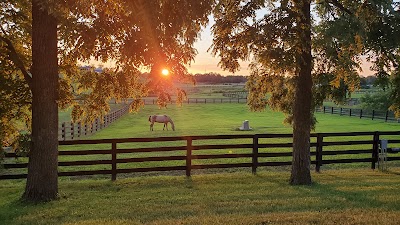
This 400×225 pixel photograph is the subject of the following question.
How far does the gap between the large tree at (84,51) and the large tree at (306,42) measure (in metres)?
2.66

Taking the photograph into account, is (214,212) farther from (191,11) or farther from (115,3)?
(115,3)

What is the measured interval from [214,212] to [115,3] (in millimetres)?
4624

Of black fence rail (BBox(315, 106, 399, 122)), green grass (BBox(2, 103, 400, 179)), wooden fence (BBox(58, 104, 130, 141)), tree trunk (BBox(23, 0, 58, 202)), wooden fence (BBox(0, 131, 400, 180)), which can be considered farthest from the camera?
black fence rail (BBox(315, 106, 399, 122))

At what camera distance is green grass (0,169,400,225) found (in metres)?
7.11

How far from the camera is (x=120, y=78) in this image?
1045 centimetres

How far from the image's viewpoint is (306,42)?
407 inches

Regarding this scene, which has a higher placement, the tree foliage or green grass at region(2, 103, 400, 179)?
the tree foliage

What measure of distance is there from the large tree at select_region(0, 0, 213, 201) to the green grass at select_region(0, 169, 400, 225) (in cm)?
133

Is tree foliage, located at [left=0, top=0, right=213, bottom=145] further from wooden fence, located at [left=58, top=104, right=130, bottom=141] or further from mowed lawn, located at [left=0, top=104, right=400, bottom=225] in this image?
wooden fence, located at [left=58, top=104, right=130, bottom=141]

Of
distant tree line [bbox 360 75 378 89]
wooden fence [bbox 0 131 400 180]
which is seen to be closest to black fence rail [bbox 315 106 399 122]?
wooden fence [bbox 0 131 400 180]

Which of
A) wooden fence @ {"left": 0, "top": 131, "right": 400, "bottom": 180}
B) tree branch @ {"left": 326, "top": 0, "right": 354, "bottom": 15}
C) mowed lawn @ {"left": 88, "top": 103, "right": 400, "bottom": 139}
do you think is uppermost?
tree branch @ {"left": 326, "top": 0, "right": 354, "bottom": 15}

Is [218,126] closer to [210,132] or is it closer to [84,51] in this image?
[210,132]

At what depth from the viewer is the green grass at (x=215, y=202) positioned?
280 inches

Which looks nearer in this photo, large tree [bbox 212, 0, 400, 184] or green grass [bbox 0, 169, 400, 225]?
green grass [bbox 0, 169, 400, 225]
